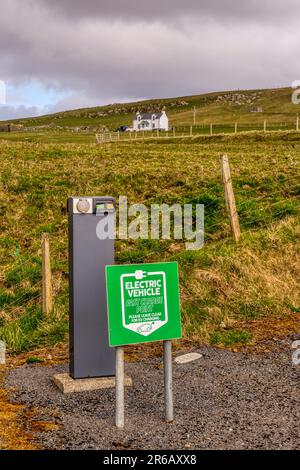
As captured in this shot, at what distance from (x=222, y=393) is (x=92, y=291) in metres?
1.97

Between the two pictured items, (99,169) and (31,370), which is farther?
(99,169)

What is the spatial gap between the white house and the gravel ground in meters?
137

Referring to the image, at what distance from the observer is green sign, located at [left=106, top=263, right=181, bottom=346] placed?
6176 millimetres

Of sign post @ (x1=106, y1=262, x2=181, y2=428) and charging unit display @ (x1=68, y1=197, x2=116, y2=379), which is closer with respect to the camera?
sign post @ (x1=106, y1=262, x2=181, y2=428)

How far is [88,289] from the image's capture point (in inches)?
302

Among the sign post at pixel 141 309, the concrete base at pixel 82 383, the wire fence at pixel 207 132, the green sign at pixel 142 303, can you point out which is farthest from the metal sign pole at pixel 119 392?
the wire fence at pixel 207 132

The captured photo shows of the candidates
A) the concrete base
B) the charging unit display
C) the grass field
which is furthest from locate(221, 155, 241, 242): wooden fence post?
the concrete base

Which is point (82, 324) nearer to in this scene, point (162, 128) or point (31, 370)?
point (31, 370)

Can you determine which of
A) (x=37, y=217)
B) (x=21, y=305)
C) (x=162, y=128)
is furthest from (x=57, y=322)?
(x=162, y=128)

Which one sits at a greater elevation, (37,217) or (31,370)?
(37,217)

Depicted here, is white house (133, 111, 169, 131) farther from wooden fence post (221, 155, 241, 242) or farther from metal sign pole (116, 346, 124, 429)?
metal sign pole (116, 346, 124, 429)

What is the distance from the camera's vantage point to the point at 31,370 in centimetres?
838

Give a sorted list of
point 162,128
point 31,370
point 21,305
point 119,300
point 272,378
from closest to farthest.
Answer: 1. point 119,300
2. point 272,378
3. point 31,370
4. point 21,305
5. point 162,128

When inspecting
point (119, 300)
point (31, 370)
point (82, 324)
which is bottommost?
point (31, 370)
